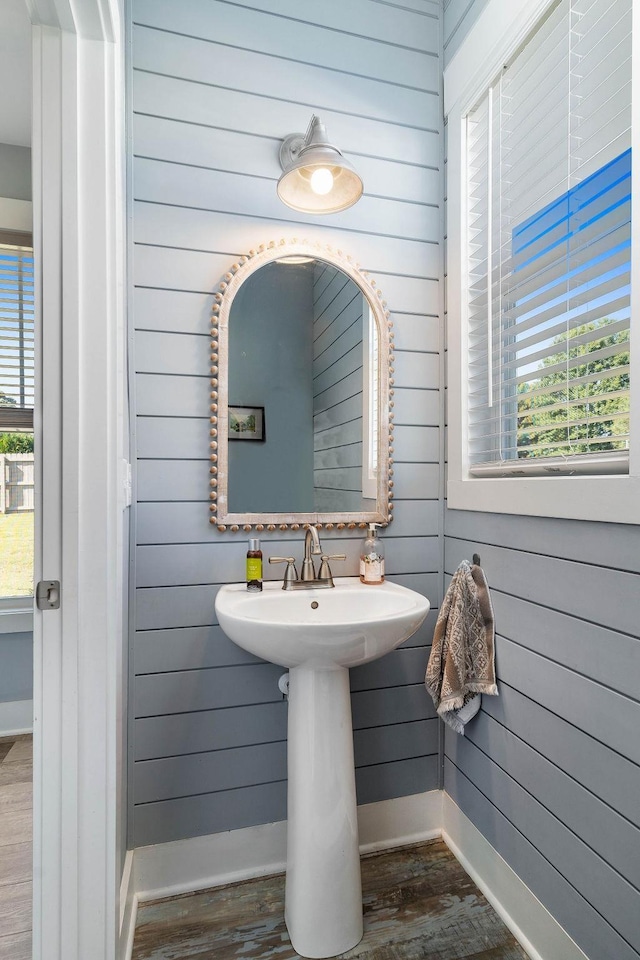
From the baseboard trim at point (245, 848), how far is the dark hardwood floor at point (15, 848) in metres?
0.28

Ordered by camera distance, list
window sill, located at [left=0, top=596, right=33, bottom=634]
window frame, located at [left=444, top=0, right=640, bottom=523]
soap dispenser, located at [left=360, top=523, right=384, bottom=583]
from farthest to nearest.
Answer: window sill, located at [left=0, top=596, right=33, bottom=634] < soap dispenser, located at [left=360, top=523, right=384, bottom=583] < window frame, located at [left=444, top=0, right=640, bottom=523]

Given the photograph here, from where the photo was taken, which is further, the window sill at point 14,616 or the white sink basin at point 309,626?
the window sill at point 14,616

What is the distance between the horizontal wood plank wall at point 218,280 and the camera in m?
1.44

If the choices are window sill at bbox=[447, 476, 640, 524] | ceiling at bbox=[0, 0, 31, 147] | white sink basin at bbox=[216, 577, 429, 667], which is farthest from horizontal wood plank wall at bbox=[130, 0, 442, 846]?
ceiling at bbox=[0, 0, 31, 147]

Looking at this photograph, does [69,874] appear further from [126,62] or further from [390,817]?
[126,62]

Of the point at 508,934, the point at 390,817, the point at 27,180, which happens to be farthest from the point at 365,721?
the point at 27,180

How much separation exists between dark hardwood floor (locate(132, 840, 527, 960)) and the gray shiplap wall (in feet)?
0.59

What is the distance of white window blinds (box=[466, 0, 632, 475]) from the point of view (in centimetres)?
106

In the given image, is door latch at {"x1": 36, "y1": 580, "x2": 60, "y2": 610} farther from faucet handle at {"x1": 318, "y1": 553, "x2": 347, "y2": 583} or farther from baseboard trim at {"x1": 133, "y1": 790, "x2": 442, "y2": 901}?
baseboard trim at {"x1": 133, "y1": 790, "x2": 442, "y2": 901}

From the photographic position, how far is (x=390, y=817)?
1.65 metres

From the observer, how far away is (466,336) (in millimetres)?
1586

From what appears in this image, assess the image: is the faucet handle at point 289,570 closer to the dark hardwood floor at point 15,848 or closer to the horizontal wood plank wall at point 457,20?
the dark hardwood floor at point 15,848

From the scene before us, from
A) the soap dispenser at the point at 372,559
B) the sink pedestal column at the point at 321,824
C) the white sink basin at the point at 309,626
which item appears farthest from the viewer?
the soap dispenser at the point at 372,559

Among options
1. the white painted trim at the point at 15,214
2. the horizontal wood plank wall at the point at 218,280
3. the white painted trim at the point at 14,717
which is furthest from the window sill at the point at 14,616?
the white painted trim at the point at 15,214
